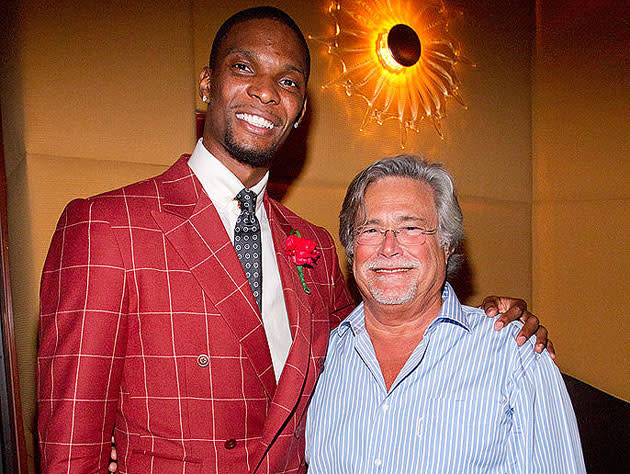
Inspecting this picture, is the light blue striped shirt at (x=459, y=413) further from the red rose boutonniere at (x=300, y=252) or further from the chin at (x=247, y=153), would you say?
the chin at (x=247, y=153)

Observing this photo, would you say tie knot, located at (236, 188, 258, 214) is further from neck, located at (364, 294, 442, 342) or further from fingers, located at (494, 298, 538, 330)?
fingers, located at (494, 298, 538, 330)

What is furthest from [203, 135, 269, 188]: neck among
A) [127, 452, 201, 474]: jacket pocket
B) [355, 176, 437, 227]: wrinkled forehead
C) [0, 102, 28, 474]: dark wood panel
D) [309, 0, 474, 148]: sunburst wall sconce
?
[309, 0, 474, 148]: sunburst wall sconce

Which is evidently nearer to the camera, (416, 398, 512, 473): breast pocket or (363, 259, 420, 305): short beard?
(416, 398, 512, 473): breast pocket

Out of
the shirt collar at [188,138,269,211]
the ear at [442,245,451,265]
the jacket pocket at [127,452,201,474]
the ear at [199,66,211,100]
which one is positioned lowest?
the jacket pocket at [127,452,201,474]

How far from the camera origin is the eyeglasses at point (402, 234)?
5.10 feet

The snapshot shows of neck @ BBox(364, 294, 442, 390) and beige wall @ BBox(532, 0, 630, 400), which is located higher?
beige wall @ BBox(532, 0, 630, 400)

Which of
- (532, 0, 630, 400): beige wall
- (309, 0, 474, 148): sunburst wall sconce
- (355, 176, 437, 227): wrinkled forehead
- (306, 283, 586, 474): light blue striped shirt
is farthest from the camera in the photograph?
(532, 0, 630, 400): beige wall

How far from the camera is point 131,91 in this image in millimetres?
2111

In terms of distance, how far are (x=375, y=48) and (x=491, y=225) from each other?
117 cm

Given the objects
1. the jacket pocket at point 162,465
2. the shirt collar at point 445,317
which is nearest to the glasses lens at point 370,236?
the shirt collar at point 445,317

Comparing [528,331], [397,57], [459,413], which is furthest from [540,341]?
[397,57]

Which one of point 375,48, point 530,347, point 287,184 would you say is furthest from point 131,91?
point 530,347

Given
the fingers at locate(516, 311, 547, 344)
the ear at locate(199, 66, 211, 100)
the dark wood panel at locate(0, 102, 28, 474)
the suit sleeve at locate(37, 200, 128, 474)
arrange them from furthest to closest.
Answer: the dark wood panel at locate(0, 102, 28, 474) < the ear at locate(199, 66, 211, 100) < the fingers at locate(516, 311, 547, 344) < the suit sleeve at locate(37, 200, 128, 474)

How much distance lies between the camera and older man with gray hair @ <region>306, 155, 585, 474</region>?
1.38 m
